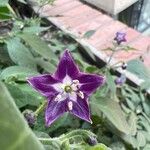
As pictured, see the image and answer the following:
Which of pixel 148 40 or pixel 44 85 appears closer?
pixel 44 85

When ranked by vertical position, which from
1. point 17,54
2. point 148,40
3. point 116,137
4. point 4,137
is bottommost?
point 148,40

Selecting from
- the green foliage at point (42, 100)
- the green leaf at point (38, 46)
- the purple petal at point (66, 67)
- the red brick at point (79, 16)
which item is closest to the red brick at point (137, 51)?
the green foliage at point (42, 100)

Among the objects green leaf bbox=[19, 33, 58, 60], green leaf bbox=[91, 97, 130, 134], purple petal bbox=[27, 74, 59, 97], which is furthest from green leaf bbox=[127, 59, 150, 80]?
purple petal bbox=[27, 74, 59, 97]

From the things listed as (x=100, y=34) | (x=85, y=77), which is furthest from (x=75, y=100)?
(x=100, y=34)

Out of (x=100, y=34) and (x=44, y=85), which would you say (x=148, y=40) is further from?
(x=44, y=85)

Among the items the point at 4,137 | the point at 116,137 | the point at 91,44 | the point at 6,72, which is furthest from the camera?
the point at 91,44

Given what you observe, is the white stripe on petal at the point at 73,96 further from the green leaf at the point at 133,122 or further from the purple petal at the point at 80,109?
the green leaf at the point at 133,122

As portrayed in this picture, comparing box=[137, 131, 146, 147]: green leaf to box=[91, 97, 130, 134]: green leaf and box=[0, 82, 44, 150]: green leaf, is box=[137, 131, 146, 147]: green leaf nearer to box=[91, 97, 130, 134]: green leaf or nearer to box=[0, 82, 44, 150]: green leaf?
box=[91, 97, 130, 134]: green leaf

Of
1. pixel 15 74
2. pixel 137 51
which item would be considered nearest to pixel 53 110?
pixel 15 74
